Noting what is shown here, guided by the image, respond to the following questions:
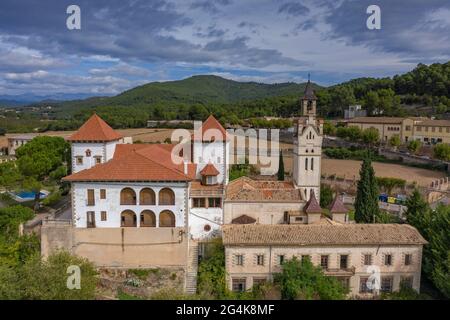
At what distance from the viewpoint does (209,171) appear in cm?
3328

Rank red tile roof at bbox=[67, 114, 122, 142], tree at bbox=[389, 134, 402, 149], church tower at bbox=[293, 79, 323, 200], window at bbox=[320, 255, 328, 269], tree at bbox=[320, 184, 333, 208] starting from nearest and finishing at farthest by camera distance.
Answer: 1. window at bbox=[320, 255, 328, 269]
2. red tile roof at bbox=[67, 114, 122, 142]
3. church tower at bbox=[293, 79, 323, 200]
4. tree at bbox=[320, 184, 333, 208]
5. tree at bbox=[389, 134, 402, 149]

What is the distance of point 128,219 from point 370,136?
6427 cm

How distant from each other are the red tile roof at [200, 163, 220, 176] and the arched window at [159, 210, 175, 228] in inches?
221

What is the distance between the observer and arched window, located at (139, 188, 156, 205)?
28.9 meters

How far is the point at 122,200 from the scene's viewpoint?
28.8 m

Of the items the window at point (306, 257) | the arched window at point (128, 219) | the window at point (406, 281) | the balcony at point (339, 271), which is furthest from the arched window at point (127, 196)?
the window at point (406, 281)

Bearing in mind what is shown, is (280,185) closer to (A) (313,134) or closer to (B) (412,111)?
(A) (313,134)

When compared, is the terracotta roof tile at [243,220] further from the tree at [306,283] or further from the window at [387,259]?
the window at [387,259]

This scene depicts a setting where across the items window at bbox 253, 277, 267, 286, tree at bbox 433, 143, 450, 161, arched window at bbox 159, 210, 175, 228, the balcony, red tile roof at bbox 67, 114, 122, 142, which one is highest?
red tile roof at bbox 67, 114, 122, 142

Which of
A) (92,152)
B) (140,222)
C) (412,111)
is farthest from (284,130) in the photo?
(140,222)

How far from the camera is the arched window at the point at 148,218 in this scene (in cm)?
2898

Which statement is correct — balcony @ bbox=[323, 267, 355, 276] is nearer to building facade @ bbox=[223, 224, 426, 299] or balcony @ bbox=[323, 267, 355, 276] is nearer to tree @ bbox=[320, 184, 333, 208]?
building facade @ bbox=[223, 224, 426, 299]

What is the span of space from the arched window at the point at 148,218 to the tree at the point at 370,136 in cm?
6301

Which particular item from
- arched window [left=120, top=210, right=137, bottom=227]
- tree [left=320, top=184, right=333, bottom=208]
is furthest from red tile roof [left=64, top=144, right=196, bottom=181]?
tree [left=320, top=184, right=333, bottom=208]
